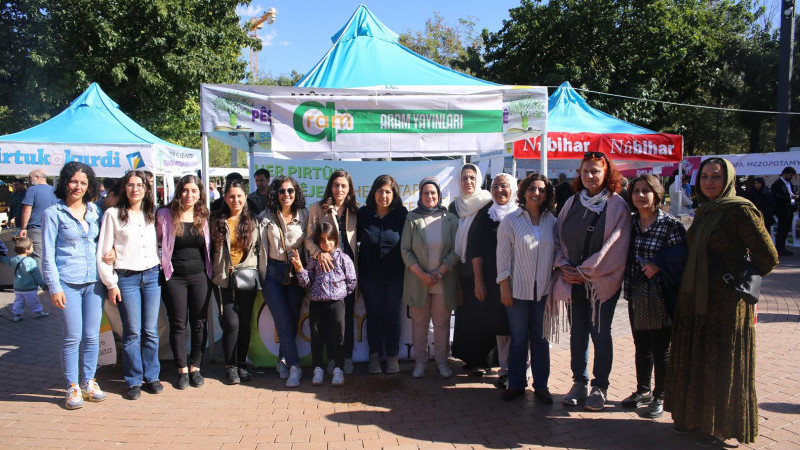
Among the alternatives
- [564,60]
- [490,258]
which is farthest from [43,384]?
[564,60]

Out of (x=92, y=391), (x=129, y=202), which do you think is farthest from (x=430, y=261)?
(x=92, y=391)

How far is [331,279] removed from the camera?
14.7ft

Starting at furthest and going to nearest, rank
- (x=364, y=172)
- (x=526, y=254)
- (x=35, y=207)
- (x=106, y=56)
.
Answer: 1. (x=106, y=56)
2. (x=35, y=207)
3. (x=364, y=172)
4. (x=526, y=254)

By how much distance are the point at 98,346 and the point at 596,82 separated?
66.0 feet

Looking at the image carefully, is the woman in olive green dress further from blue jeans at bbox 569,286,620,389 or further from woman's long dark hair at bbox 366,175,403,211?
woman's long dark hair at bbox 366,175,403,211

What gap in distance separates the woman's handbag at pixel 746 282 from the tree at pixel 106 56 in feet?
58.0

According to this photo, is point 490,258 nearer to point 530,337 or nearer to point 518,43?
point 530,337

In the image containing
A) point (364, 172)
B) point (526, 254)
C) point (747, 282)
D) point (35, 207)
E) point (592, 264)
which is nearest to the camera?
point (747, 282)

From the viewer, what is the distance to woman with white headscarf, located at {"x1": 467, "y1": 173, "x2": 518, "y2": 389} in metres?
4.34

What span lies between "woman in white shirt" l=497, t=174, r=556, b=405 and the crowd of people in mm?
11

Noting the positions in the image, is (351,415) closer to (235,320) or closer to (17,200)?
(235,320)

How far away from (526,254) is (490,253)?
16.7 inches

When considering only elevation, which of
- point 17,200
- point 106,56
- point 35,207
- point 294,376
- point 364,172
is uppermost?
point 106,56

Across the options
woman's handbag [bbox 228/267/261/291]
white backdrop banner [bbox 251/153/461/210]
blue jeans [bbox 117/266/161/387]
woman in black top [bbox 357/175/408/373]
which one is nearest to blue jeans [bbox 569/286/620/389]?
woman in black top [bbox 357/175/408/373]
